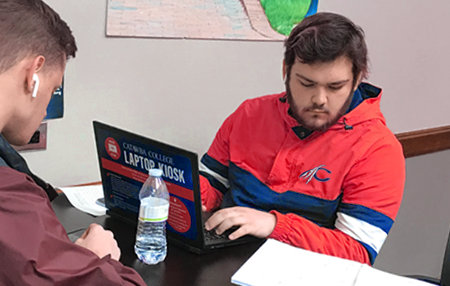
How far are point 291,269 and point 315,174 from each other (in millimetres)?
420

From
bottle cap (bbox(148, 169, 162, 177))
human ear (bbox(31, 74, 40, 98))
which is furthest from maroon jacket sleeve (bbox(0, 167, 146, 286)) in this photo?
bottle cap (bbox(148, 169, 162, 177))

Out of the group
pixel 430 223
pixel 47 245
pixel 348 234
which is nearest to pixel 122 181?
pixel 47 245

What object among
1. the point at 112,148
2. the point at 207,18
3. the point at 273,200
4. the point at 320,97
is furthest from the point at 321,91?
the point at 207,18

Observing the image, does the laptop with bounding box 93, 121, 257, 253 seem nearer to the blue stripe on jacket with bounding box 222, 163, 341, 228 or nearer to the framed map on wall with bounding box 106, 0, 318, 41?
the blue stripe on jacket with bounding box 222, 163, 341, 228

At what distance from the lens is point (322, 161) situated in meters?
1.49

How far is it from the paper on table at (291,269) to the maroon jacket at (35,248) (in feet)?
1.09

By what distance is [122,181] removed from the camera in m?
1.31

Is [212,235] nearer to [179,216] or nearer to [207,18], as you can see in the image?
[179,216]

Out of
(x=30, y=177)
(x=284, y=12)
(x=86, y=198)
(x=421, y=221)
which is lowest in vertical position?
(x=421, y=221)

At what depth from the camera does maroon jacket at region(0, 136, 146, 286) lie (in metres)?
0.76

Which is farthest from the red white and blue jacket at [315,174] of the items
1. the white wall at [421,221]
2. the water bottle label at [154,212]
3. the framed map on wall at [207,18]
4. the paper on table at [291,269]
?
the white wall at [421,221]

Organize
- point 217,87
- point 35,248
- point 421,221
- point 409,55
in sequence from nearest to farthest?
1. point 35,248
2. point 217,87
3. point 409,55
4. point 421,221

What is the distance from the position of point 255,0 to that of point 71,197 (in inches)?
45.2

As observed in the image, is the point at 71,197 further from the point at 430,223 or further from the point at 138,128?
the point at 430,223
